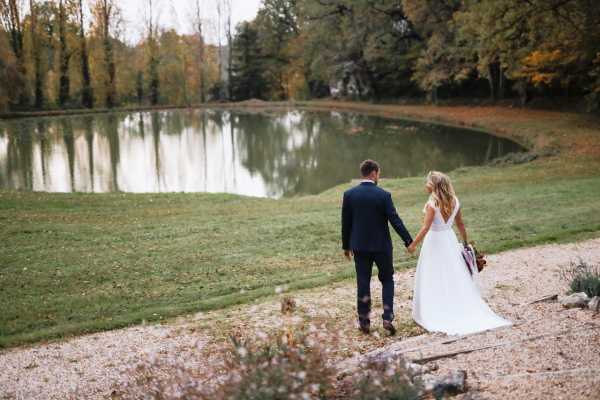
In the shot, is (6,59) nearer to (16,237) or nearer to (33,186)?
(33,186)

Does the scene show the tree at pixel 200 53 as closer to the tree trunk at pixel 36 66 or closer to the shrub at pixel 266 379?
the tree trunk at pixel 36 66

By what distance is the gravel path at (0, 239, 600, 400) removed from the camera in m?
4.84

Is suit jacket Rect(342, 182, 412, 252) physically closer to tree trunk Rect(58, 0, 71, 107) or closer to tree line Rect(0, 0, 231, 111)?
tree line Rect(0, 0, 231, 111)

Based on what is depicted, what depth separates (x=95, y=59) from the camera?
218 feet

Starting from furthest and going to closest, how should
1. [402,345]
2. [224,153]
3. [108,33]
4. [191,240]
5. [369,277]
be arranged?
1. [108,33]
2. [224,153]
3. [191,240]
4. [369,277]
5. [402,345]

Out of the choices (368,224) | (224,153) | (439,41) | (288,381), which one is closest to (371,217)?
(368,224)

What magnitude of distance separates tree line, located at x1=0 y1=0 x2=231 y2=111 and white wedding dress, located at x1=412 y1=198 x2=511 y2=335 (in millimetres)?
56529

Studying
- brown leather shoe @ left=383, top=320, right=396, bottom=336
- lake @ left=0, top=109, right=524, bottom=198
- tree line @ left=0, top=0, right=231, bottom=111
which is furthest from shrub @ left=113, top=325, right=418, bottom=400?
tree line @ left=0, top=0, right=231, bottom=111

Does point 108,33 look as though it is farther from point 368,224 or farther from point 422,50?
point 368,224

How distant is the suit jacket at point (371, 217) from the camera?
656cm

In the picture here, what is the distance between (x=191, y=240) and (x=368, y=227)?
7308 millimetres

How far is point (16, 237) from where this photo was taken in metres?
13.0

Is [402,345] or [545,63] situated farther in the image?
[545,63]

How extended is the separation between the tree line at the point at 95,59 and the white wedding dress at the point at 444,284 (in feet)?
185
